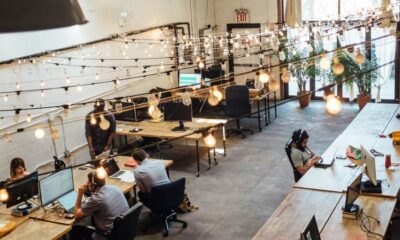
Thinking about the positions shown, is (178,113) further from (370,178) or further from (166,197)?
(370,178)

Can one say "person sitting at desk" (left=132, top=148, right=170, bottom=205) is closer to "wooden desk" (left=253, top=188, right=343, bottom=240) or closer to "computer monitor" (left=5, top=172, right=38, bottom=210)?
"computer monitor" (left=5, top=172, right=38, bottom=210)

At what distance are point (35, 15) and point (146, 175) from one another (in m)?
6.20

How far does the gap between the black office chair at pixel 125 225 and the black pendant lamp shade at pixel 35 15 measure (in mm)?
5078

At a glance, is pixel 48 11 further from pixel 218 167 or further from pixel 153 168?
pixel 218 167

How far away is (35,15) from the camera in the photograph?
0.78 meters

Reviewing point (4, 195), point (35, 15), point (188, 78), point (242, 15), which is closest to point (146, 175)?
point (4, 195)

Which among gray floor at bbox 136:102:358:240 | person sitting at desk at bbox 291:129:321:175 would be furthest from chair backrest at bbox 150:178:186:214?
person sitting at desk at bbox 291:129:321:175

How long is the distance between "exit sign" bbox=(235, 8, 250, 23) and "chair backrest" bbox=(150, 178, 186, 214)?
853cm

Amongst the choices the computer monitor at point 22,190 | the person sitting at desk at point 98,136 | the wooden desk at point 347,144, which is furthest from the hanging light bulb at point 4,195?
the wooden desk at point 347,144

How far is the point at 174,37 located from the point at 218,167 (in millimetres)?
4421

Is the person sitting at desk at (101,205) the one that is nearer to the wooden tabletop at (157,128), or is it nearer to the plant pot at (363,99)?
the wooden tabletop at (157,128)

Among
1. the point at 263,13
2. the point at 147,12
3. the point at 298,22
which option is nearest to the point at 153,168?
the point at 298,22

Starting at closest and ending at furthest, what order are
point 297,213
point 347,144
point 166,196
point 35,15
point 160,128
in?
point 35,15 → point 297,213 → point 166,196 → point 347,144 → point 160,128

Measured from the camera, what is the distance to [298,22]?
1052cm
